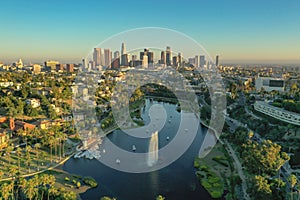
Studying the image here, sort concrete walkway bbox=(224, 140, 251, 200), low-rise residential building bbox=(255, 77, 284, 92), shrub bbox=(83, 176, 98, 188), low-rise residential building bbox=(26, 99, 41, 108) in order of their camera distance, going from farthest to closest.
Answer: low-rise residential building bbox=(255, 77, 284, 92)
low-rise residential building bbox=(26, 99, 41, 108)
shrub bbox=(83, 176, 98, 188)
concrete walkway bbox=(224, 140, 251, 200)

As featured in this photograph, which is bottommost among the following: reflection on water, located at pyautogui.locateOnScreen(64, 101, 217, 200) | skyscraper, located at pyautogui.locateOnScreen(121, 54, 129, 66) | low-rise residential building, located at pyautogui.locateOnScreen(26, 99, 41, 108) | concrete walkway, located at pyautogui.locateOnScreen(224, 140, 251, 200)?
reflection on water, located at pyautogui.locateOnScreen(64, 101, 217, 200)

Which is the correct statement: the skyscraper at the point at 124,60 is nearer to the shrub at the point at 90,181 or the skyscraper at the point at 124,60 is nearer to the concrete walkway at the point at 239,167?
the concrete walkway at the point at 239,167

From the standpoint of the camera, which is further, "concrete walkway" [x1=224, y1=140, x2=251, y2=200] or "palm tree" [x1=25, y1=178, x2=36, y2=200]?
"concrete walkway" [x1=224, y1=140, x2=251, y2=200]

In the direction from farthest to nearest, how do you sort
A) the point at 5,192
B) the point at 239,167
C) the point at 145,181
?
the point at 239,167
the point at 145,181
the point at 5,192

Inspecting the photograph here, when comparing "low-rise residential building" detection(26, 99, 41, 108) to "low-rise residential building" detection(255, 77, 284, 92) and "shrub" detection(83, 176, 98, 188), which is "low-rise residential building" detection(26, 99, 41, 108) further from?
"low-rise residential building" detection(255, 77, 284, 92)

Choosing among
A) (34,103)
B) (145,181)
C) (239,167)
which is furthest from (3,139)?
(239,167)

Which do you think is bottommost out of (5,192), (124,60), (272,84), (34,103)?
(5,192)

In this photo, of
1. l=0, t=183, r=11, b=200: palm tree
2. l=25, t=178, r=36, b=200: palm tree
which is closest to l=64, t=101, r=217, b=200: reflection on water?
l=25, t=178, r=36, b=200: palm tree

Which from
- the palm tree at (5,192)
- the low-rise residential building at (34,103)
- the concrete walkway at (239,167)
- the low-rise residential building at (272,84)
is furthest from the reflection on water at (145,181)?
the low-rise residential building at (272,84)

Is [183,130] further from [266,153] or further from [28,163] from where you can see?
[28,163]

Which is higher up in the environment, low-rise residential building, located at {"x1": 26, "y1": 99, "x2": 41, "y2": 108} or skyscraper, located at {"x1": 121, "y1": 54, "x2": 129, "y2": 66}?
skyscraper, located at {"x1": 121, "y1": 54, "x2": 129, "y2": 66}

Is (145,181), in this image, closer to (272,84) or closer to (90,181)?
(90,181)

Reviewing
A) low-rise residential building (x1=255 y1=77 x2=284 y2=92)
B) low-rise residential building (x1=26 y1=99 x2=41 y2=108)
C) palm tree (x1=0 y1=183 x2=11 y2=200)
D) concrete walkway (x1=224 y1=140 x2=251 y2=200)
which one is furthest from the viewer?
low-rise residential building (x1=255 y1=77 x2=284 y2=92)
